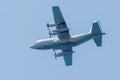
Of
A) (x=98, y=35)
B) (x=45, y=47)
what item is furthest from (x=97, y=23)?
(x=45, y=47)

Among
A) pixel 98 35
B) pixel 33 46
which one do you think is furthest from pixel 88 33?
pixel 33 46

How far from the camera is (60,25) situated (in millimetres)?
154375

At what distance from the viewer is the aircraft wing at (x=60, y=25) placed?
152 metres

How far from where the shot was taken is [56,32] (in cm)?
15500

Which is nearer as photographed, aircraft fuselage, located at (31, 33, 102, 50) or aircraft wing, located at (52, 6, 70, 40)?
aircraft wing, located at (52, 6, 70, 40)

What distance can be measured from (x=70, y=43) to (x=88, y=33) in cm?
427

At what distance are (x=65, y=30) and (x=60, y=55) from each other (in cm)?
736

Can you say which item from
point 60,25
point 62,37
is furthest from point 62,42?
point 60,25

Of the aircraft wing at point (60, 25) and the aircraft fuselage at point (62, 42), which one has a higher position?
the aircraft wing at point (60, 25)

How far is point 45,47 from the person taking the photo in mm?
155625

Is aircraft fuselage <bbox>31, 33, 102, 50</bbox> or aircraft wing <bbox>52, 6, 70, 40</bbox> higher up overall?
Answer: aircraft wing <bbox>52, 6, 70, 40</bbox>

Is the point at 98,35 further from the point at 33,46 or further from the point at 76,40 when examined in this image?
the point at 33,46

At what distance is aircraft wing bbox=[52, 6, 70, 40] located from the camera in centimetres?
15212

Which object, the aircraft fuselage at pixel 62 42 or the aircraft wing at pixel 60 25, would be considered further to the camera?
the aircraft fuselage at pixel 62 42
